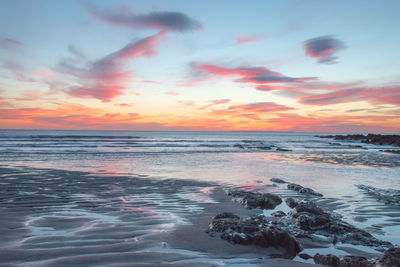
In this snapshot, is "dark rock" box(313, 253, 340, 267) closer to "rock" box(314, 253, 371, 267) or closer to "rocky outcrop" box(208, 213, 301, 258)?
"rock" box(314, 253, 371, 267)

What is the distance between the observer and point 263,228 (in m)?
4.48

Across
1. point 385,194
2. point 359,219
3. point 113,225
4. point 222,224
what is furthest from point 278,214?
point 385,194

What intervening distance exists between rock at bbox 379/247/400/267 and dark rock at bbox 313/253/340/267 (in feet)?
1.74

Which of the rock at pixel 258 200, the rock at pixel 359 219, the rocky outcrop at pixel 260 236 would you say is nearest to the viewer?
the rocky outcrop at pixel 260 236

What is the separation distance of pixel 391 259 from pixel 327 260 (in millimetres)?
758

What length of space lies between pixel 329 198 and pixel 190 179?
5353 millimetres

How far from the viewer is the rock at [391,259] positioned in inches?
128

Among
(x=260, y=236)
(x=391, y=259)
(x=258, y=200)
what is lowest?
(x=258, y=200)

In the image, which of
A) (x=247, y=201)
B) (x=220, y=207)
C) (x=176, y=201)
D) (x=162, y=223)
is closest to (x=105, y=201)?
(x=176, y=201)

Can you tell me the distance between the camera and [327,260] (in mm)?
3723

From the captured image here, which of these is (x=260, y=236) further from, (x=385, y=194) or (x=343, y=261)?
(x=385, y=194)

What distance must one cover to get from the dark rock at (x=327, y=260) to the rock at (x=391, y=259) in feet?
1.74

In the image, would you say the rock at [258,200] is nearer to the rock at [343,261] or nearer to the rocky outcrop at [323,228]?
the rocky outcrop at [323,228]

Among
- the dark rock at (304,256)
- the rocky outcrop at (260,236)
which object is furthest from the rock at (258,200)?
the dark rock at (304,256)
